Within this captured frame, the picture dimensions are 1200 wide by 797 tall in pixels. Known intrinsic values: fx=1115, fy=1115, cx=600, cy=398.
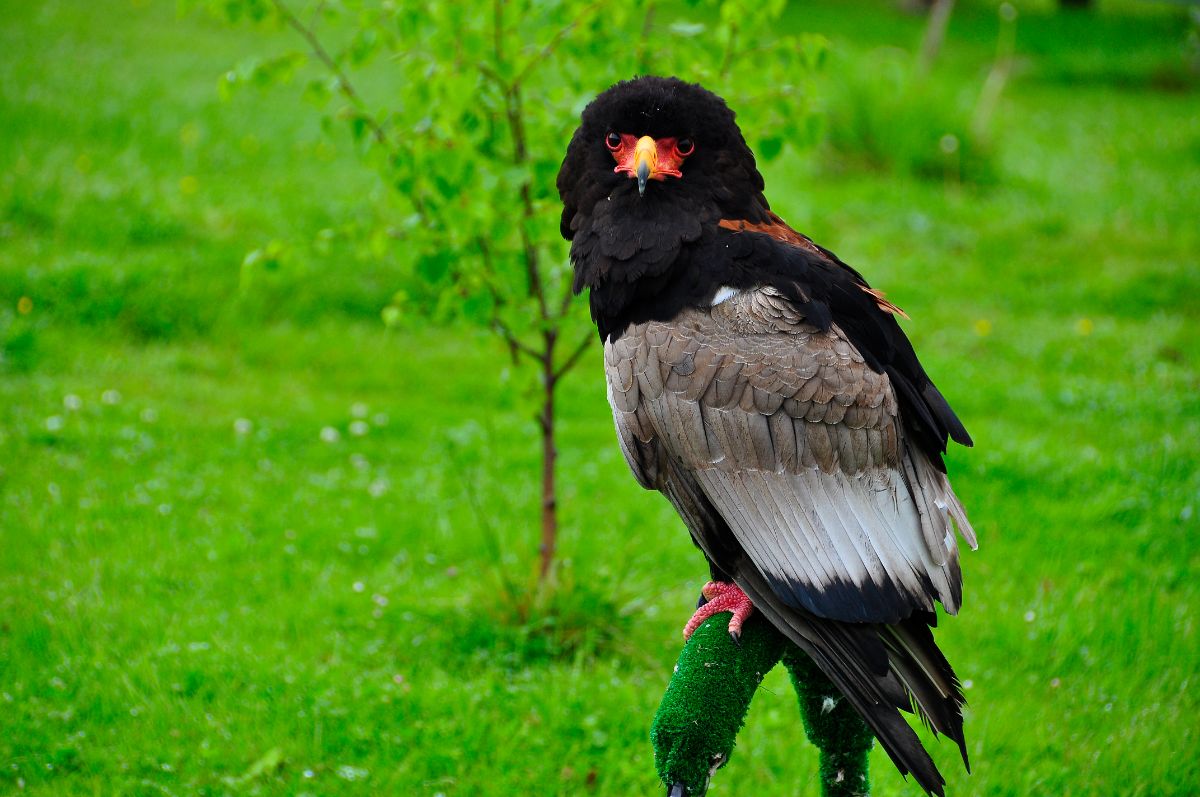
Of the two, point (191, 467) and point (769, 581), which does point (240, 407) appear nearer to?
point (191, 467)

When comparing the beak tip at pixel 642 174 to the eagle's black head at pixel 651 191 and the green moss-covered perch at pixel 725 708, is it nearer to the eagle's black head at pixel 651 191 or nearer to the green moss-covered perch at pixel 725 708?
the eagle's black head at pixel 651 191

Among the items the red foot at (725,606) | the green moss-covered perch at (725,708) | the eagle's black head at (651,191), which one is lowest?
the green moss-covered perch at (725,708)

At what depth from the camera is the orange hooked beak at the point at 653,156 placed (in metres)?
2.86

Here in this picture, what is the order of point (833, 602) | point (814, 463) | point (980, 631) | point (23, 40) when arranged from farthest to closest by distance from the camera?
1. point (23, 40)
2. point (980, 631)
3. point (814, 463)
4. point (833, 602)

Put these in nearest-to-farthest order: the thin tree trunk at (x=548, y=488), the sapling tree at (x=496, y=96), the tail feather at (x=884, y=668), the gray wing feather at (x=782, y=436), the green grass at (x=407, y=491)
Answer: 1. the tail feather at (x=884, y=668)
2. the gray wing feather at (x=782, y=436)
3. the sapling tree at (x=496, y=96)
4. the green grass at (x=407, y=491)
5. the thin tree trunk at (x=548, y=488)

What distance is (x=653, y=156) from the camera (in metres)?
2.85

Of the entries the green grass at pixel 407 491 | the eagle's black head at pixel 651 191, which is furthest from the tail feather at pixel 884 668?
the green grass at pixel 407 491

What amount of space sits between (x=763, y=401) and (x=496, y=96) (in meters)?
1.78

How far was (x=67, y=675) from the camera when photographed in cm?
419

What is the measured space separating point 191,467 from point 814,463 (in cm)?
421

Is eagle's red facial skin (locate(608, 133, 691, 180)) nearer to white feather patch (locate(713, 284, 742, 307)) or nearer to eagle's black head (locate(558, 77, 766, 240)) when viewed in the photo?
eagle's black head (locate(558, 77, 766, 240))

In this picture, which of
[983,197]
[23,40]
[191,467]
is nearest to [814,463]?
[191,467]

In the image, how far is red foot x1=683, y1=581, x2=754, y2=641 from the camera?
268 centimetres

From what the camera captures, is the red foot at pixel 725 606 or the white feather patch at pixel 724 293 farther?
the white feather patch at pixel 724 293
